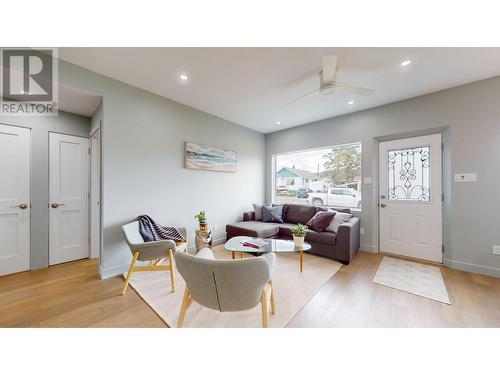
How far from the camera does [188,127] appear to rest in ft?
11.4

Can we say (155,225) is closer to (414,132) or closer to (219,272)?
(219,272)

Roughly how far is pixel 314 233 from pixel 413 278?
4.37 ft

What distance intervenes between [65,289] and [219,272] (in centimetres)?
224

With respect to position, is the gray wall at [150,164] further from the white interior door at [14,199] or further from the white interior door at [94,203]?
the white interior door at [14,199]

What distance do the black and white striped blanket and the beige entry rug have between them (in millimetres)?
484

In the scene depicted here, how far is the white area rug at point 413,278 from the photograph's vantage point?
214cm

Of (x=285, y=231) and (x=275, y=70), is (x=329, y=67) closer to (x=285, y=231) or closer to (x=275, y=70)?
(x=275, y=70)

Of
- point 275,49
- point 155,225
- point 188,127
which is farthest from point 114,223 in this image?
point 275,49

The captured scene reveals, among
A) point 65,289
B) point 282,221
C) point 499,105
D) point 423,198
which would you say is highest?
point 499,105

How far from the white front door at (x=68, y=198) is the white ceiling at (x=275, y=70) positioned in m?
1.47

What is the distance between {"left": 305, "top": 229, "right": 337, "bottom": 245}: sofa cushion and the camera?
3.05 metres

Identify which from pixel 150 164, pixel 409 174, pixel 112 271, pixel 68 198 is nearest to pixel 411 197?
pixel 409 174

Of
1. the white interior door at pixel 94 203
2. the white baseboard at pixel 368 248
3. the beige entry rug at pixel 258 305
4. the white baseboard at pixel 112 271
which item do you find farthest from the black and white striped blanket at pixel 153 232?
the white baseboard at pixel 368 248

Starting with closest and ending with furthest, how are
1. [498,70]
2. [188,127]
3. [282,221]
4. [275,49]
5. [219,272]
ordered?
[219,272]
[275,49]
[498,70]
[188,127]
[282,221]
